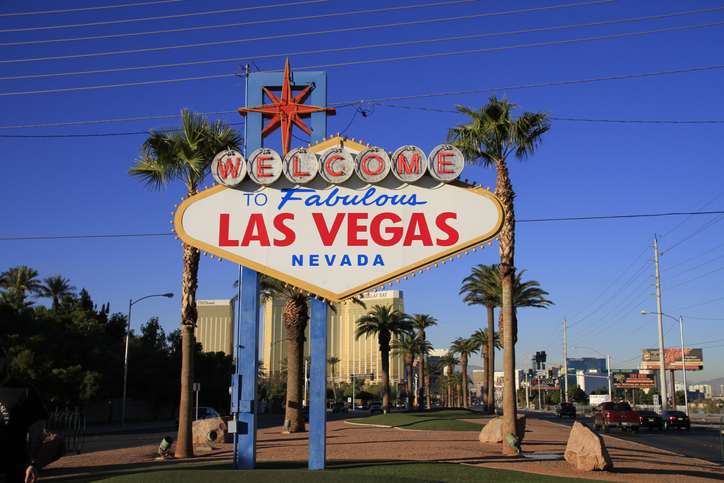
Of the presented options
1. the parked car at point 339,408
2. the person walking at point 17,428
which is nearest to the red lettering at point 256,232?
the person walking at point 17,428

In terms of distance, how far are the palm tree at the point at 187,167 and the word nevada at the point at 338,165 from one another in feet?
16.0

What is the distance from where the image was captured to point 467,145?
20.5 meters

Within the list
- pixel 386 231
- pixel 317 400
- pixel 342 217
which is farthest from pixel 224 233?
pixel 317 400

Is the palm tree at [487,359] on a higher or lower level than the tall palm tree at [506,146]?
lower

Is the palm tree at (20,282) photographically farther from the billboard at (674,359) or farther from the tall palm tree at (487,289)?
the billboard at (674,359)

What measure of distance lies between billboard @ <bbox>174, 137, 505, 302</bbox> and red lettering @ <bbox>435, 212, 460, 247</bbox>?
0.07 ft

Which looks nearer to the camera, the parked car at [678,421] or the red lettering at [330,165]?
the red lettering at [330,165]

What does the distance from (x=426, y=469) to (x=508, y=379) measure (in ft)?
22.6

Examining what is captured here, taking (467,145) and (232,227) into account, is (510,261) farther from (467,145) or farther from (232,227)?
(232,227)

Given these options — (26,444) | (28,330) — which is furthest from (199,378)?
(26,444)

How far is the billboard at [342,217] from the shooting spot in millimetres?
13070

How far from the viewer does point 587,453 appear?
14977 mm

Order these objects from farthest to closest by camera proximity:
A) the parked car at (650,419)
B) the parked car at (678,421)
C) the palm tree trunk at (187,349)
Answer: the parked car at (678,421) → the parked car at (650,419) → the palm tree trunk at (187,349)

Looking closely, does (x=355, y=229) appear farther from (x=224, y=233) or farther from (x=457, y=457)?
(x=457, y=457)
